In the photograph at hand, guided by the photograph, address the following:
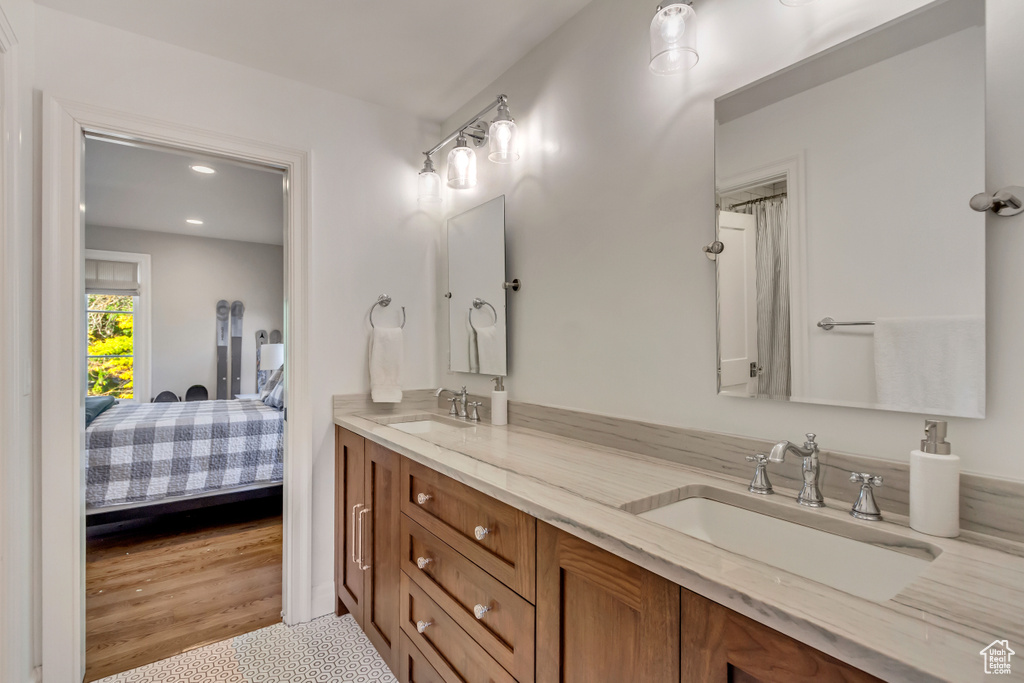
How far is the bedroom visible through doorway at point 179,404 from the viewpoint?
229 centimetres

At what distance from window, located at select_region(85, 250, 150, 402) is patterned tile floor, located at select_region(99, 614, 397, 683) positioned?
13.4 feet

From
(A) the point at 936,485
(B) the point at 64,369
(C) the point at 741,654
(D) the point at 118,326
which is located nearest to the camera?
(C) the point at 741,654

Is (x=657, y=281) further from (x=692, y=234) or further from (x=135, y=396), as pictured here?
(x=135, y=396)

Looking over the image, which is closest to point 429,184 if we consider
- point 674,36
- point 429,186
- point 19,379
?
point 429,186

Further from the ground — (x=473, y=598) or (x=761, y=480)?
(x=761, y=480)

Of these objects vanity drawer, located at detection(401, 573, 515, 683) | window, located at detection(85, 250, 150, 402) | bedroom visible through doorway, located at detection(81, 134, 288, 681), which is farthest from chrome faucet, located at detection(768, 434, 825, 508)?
window, located at detection(85, 250, 150, 402)

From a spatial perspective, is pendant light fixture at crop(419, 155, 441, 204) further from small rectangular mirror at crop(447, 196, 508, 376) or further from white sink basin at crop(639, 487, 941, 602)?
white sink basin at crop(639, 487, 941, 602)

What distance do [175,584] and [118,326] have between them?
3696 millimetres

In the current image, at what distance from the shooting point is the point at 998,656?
1.68ft

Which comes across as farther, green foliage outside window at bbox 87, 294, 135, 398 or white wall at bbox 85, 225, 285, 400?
white wall at bbox 85, 225, 285, 400

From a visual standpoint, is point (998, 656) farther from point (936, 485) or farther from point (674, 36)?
point (674, 36)

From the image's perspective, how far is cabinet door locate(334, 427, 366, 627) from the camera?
197cm

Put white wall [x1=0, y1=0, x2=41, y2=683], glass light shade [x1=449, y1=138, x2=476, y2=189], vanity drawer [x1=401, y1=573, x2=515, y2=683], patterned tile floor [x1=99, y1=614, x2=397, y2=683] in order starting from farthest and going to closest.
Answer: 1. glass light shade [x1=449, y1=138, x2=476, y2=189]
2. patterned tile floor [x1=99, y1=614, x2=397, y2=683]
3. white wall [x1=0, y1=0, x2=41, y2=683]
4. vanity drawer [x1=401, y1=573, x2=515, y2=683]

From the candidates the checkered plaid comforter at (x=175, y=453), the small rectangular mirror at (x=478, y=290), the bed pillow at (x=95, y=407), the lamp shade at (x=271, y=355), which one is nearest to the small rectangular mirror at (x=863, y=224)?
the small rectangular mirror at (x=478, y=290)
